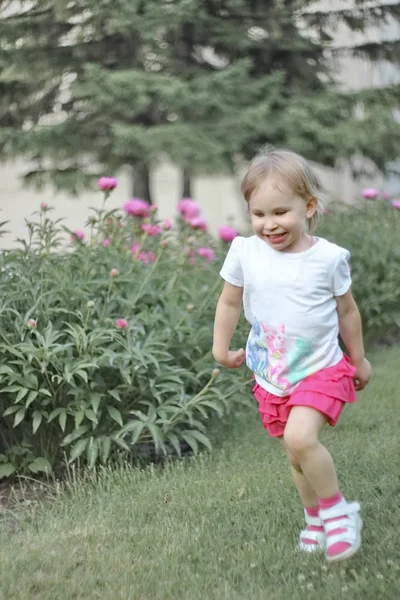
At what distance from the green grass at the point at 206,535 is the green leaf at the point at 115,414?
0.21 metres

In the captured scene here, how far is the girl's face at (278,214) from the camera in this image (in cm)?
268

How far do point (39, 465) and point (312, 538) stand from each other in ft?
4.98

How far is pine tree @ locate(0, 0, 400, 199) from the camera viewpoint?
8203 mm

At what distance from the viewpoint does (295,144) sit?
28.3 ft

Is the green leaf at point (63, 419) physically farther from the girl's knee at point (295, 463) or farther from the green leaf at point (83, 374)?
the girl's knee at point (295, 463)

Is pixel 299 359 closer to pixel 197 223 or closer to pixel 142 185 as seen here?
pixel 197 223

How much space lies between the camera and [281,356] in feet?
8.96

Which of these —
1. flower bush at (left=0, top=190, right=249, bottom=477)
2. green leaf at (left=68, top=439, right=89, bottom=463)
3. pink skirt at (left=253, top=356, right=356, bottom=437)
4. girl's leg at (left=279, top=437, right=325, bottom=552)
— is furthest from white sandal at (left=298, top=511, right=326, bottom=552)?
green leaf at (left=68, top=439, right=89, bottom=463)

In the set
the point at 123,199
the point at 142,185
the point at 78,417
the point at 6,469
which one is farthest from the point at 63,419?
the point at 123,199

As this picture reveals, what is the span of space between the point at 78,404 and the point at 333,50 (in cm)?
697

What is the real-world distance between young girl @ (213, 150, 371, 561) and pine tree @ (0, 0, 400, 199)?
538cm

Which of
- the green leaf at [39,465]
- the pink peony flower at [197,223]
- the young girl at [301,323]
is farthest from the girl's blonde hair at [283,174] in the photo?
the pink peony flower at [197,223]

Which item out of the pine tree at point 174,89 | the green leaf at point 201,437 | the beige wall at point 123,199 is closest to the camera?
the green leaf at point 201,437

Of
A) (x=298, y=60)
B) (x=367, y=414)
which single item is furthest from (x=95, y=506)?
(x=298, y=60)
